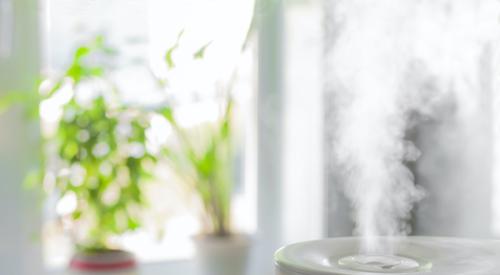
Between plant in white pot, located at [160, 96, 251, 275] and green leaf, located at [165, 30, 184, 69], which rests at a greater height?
green leaf, located at [165, 30, 184, 69]

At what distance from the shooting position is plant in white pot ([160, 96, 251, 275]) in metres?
1.96

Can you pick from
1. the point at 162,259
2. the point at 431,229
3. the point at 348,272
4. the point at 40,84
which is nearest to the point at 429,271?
the point at 348,272

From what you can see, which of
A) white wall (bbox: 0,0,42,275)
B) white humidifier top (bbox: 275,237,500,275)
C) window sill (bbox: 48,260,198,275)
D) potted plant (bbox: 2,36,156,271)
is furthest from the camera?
window sill (bbox: 48,260,198,275)

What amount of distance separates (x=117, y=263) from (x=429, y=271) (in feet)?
3.90

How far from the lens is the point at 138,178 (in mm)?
1902

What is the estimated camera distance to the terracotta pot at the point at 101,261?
175 centimetres

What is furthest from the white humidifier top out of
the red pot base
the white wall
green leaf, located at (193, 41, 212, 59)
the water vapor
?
the white wall

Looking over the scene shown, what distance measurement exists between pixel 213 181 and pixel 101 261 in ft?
1.50

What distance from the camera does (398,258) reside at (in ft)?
2.81

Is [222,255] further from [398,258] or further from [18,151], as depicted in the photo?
[398,258]

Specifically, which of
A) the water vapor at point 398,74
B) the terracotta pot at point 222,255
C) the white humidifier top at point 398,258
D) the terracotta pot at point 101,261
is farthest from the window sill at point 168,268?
the white humidifier top at point 398,258

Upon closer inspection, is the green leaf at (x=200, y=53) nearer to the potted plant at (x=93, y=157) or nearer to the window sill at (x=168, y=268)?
the potted plant at (x=93, y=157)

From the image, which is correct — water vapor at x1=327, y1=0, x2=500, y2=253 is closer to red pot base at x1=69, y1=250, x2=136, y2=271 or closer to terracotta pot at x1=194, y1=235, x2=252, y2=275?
terracotta pot at x1=194, y1=235, x2=252, y2=275

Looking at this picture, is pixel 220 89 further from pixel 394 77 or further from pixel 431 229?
pixel 431 229
